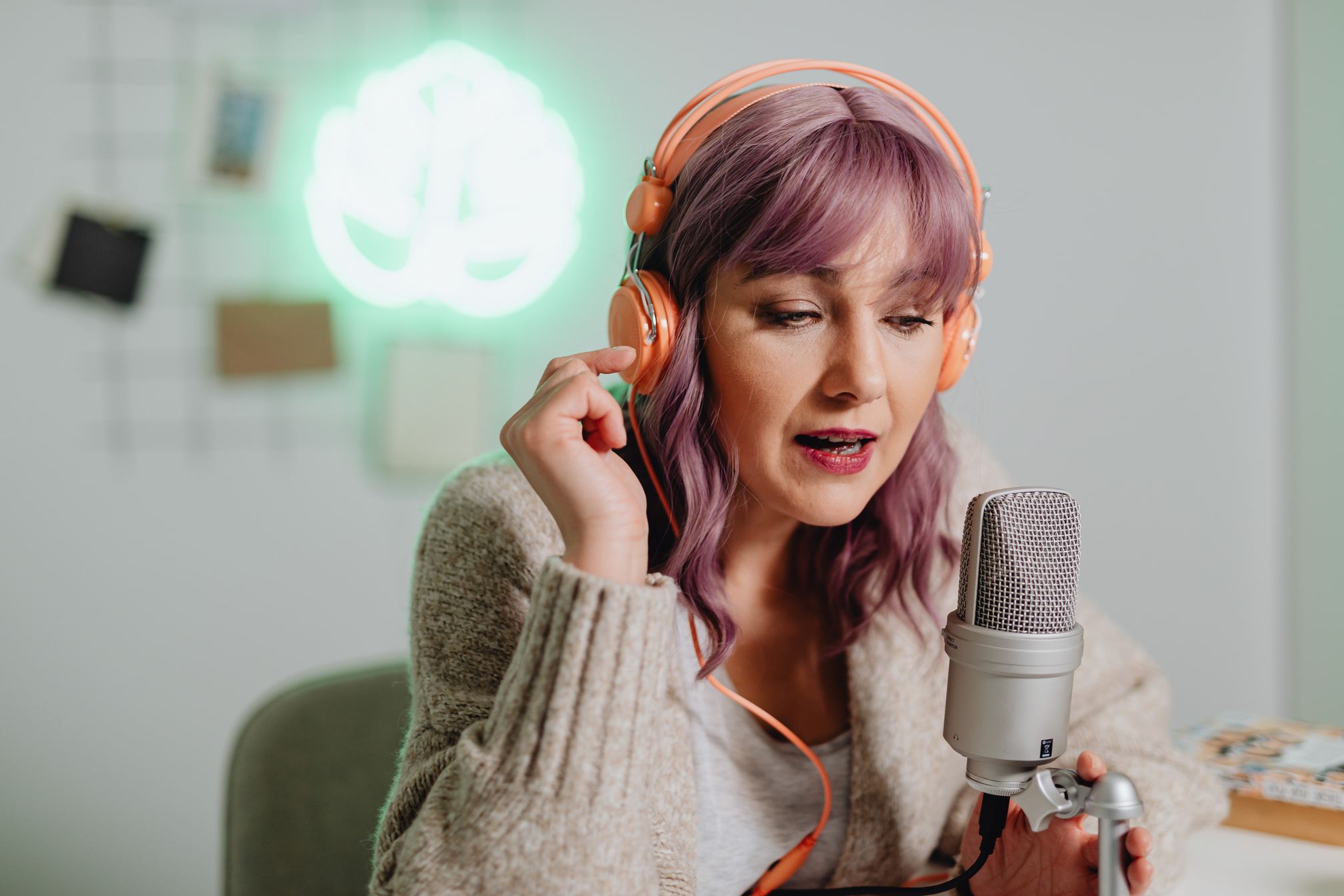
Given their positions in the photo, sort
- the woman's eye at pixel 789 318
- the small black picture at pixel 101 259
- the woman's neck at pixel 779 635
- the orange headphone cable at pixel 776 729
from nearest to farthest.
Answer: the woman's eye at pixel 789 318 → the orange headphone cable at pixel 776 729 → the woman's neck at pixel 779 635 → the small black picture at pixel 101 259

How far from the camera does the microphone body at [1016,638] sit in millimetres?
615

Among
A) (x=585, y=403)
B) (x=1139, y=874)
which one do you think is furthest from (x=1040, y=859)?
(x=585, y=403)

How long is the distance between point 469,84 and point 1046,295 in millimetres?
1351

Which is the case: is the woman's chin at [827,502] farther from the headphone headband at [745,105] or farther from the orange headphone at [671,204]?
the headphone headband at [745,105]

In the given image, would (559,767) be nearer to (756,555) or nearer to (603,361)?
(603,361)

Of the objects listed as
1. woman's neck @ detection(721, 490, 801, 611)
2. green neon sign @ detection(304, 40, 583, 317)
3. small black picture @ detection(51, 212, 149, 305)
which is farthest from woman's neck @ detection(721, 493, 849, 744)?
small black picture @ detection(51, 212, 149, 305)

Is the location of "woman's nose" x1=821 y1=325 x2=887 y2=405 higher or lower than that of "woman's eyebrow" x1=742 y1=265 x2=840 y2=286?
lower


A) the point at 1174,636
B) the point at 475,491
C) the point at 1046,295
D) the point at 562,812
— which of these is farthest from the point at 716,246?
the point at 1174,636

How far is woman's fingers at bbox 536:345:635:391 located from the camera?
80 cm

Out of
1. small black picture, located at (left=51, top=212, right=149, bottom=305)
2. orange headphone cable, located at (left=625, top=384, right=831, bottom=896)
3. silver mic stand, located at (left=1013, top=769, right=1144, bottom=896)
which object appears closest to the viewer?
silver mic stand, located at (left=1013, top=769, right=1144, bottom=896)

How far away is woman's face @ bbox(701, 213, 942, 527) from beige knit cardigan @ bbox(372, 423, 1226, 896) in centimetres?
18

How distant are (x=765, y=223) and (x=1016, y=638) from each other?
1.29ft

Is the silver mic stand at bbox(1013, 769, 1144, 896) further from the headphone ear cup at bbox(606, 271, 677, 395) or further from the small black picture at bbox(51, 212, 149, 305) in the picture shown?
the small black picture at bbox(51, 212, 149, 305)

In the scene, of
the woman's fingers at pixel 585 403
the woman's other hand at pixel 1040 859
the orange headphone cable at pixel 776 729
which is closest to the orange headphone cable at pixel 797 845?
the orange headphone cable at pixel 776 729
